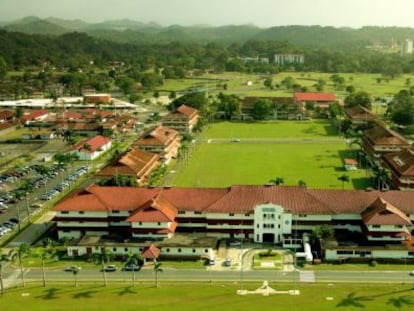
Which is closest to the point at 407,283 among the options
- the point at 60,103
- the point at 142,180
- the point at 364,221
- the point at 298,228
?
the point at 364,221

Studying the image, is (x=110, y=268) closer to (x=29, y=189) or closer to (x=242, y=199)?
(x=242, y=199)

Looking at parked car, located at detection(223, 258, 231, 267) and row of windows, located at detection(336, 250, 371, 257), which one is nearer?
parked car, located at detection(223, 258, 231, 267)

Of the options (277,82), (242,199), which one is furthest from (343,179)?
(277,82)

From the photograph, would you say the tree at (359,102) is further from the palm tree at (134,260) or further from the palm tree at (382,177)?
the palm tree at (134,260)

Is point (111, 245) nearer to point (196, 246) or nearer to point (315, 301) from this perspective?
point (196, 246)

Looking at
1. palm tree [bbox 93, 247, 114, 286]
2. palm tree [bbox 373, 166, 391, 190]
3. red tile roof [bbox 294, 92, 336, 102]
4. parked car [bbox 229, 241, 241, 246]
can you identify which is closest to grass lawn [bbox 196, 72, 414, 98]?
red tile roof [bbox 294, 92, 336, 102]

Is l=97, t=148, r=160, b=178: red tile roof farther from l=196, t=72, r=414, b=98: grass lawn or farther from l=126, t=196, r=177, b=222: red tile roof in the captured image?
l=196, t=72, r=414, b=98: grass lawn
